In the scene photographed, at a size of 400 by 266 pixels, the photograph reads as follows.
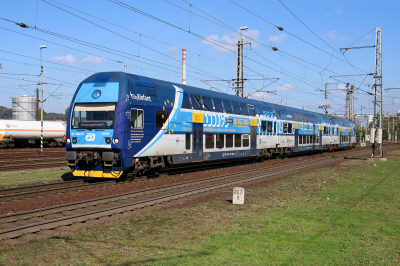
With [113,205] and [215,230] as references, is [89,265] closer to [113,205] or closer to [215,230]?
[215,230]

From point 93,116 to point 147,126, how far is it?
234cm

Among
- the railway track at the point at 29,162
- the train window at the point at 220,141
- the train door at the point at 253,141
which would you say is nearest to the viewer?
the train window at the point at 220,141

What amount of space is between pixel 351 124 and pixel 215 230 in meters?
53.2

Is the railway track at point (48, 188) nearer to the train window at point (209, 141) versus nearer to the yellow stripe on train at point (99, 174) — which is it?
the yellow stripe on train at point (99, 174)

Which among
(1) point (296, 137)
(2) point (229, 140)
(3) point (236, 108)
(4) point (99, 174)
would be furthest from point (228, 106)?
(1) point (296, 137)

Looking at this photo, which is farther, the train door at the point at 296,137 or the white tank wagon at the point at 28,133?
the white tank wagon at the point at 28,133

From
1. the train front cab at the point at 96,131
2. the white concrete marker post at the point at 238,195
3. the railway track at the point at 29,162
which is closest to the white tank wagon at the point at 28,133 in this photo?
the railway track at the point at 29,162

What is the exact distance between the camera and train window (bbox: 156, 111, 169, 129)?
54.1 ft

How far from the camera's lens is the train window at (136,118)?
15.1 metres

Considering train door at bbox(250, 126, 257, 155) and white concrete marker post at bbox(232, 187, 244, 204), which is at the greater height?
train door at bbox(250, 126, 257, 155)

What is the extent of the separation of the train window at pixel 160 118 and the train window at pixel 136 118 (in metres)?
1.07

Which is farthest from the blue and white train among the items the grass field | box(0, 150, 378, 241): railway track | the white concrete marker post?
the white concrete marker post

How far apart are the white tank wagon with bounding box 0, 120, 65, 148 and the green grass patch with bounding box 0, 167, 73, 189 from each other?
30.2 metres

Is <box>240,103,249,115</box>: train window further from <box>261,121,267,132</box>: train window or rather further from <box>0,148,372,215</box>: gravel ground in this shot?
<box>0,148,372,215</box>: gravel ground
